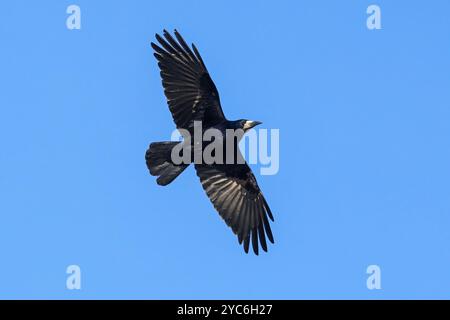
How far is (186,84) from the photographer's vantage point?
754 inches

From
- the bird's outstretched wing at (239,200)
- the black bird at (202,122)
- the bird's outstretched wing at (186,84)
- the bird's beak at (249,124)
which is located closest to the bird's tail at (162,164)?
the black bird at (202,122)

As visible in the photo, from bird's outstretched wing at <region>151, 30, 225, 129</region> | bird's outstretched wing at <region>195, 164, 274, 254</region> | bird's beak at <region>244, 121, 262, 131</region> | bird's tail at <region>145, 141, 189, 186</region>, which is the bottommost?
bird's outstretched wing at <region>195, 164, 274, 254</region>

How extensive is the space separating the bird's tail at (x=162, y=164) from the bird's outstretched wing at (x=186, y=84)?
1.89ft

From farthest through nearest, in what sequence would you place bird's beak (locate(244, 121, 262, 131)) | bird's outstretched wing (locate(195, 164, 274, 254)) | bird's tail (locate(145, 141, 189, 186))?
1. bird's outstretched wing (locate(195, 164, 274, 254))
2. bird's tail (locate(145, 141, 189, 186))
3. bird's beak (locate(244, 121, 262, 131))

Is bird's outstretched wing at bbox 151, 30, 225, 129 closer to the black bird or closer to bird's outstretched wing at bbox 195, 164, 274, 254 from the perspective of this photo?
the black bird

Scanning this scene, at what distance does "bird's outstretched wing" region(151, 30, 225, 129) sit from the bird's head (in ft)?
1.42

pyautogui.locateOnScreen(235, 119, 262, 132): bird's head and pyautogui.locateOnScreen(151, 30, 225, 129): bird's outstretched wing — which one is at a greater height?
pyautogui.locateOnScreen(151, 30, 225, 129): bird's outstretched wing

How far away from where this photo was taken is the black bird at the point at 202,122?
18859 mm

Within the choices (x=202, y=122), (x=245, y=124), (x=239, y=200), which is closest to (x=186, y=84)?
(x=202, y=122)

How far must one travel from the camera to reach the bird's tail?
741 inches

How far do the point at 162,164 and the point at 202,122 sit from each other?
1.12 metres

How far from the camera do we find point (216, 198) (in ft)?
64.7

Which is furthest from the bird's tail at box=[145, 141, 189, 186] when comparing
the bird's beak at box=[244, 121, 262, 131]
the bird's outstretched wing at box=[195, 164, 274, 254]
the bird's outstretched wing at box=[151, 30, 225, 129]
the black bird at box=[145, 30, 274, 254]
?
the bird's beak at box=[244, 121, 262, 131]
